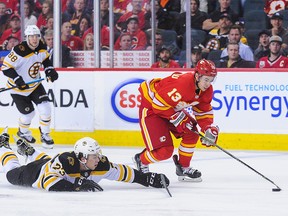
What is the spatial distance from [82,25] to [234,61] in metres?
1.74

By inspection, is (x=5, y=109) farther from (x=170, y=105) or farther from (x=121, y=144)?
(x=170, y=105)

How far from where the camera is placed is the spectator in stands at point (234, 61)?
949 centimetres

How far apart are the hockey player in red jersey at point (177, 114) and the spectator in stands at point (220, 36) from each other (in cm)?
289

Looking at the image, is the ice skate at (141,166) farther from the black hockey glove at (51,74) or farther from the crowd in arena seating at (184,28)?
the crowd in arena seating at (184,28)

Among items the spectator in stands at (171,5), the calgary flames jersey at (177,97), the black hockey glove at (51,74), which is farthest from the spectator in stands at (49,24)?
the calgary flames jersey at (177,97)

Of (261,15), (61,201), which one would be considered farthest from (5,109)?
(61,201)

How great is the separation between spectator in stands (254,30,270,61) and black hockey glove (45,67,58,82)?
1959mm

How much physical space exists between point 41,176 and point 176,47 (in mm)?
3997

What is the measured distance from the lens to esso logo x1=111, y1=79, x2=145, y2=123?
381 inches

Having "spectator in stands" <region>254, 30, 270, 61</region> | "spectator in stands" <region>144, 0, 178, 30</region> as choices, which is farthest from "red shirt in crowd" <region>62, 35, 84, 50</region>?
"spectator in stands" <region>254, 30, 270, 61</region>

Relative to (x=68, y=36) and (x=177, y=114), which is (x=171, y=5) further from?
(x=177, y=114)

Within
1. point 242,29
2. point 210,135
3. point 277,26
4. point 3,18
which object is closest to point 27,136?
point 3,18

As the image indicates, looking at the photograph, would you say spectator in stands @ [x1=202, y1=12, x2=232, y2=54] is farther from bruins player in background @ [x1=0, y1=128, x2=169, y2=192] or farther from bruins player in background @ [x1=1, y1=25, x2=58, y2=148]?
bruins player in background @ [x1=0, y1=128, x2=169, y2=192]

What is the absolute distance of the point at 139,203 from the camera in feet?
19.4
